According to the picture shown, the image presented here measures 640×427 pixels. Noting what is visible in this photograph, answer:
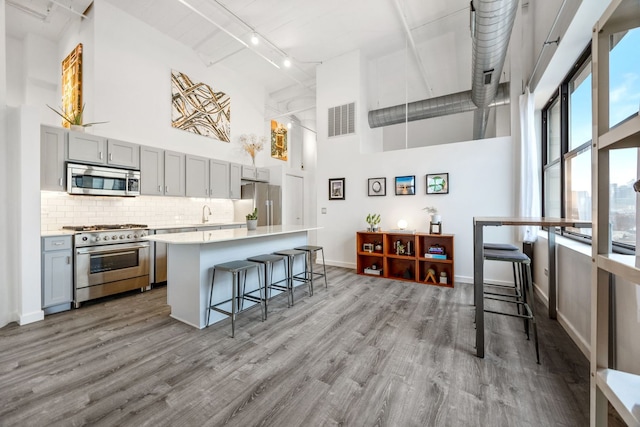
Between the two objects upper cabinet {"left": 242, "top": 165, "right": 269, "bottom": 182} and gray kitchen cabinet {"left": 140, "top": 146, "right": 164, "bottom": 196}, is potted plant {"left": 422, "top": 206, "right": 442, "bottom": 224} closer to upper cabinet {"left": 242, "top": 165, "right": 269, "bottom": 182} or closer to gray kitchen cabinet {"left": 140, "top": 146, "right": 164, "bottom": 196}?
upper cabinet {"left": 242, "top": 165, "right": 269, "bottom": 182}

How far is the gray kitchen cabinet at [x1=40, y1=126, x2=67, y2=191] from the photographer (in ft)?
10.5

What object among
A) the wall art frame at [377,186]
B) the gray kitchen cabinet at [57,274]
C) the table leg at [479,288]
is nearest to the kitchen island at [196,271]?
the gray kitchen cabinet at [57,274]

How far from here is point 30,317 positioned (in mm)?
2789

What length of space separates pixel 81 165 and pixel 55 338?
2235mm

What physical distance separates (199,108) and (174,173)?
161cm

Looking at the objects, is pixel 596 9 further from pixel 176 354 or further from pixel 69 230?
pixel 69 230

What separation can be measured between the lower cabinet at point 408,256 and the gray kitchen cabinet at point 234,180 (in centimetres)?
281

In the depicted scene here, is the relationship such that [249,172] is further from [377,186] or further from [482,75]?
[482,75]

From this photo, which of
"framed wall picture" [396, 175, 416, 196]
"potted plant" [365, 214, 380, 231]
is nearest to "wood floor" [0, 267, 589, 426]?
"potted plant" [365, 214, 380, 231]

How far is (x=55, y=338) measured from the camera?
2455 mm

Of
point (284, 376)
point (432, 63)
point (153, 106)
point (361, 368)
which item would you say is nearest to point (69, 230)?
point (153, 106)

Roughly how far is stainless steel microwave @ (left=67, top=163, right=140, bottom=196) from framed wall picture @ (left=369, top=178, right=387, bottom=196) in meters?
4.05

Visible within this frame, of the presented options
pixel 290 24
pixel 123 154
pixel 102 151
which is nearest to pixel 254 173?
pixel 123 154

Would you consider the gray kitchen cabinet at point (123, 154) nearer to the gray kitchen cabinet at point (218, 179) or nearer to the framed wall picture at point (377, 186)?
the gray kitchen cabinet at point (218, 179)
